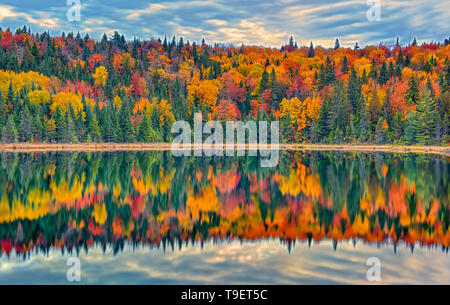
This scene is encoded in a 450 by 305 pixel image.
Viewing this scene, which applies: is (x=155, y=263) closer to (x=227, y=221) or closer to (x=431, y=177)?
(x=227, y=221)

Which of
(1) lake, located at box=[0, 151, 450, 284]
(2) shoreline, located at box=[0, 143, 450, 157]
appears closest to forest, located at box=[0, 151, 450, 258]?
(1) lake, located at box=[0, 151, 450, 284]

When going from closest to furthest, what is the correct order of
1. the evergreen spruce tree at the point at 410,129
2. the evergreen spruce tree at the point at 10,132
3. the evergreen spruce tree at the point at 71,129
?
1. the evergreen spruce tree at the point at 410,129
2. the evergreen spruce tree at the point at 10,132
3. the evergreen spruce tree at the point at 71,129

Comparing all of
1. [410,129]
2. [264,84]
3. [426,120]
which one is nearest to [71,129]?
[264,84]

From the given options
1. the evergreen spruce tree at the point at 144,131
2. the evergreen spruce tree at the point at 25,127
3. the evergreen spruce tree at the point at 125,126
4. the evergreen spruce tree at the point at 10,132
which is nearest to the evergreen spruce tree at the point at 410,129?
the evergreen spruce tree at the point at 144,131

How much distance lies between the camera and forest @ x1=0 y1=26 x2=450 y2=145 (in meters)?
99.8

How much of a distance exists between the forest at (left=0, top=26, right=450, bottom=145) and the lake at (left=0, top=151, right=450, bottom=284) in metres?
66.9

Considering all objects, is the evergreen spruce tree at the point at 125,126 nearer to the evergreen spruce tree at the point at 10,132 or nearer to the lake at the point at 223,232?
the evergreen spruce tree at the point at 10,132

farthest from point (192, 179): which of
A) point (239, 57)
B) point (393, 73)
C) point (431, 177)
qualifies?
point (239, 57)

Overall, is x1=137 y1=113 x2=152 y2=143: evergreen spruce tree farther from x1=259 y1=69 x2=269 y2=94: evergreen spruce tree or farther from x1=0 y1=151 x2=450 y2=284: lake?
x1=0 y1=151 x2=450 y2=284: lake

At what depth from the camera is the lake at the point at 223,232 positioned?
14.7 meters


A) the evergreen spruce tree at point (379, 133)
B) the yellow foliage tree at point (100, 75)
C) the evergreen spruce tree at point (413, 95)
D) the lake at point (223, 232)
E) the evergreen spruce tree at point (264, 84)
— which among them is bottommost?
the lake at point (223, 232)

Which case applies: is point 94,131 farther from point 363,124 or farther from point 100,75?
point 100,75

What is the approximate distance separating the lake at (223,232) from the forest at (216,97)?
6686 cm

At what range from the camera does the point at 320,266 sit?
50.4 ft
